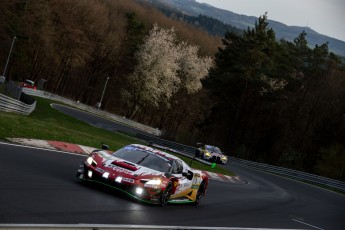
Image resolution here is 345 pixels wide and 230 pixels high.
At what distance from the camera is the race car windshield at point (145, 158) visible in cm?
1363

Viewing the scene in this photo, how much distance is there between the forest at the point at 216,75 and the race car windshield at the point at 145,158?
33.3 meters

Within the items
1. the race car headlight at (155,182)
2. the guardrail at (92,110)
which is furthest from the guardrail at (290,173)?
the race car headlight at (155,182)

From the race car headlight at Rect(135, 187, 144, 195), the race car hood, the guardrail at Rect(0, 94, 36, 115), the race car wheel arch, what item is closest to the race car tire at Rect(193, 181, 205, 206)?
the race car wheel arch

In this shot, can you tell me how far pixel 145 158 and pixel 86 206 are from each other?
358cm

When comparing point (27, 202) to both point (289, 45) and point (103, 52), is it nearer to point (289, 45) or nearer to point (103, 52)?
point (289, 45)

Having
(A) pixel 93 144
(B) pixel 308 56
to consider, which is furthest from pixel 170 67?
(A) pixel 93 144

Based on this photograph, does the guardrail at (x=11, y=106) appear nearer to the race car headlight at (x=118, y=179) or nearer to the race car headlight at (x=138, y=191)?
the race car headlight at (x=118, y=179)

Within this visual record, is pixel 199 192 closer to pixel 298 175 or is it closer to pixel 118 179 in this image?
pixel 118 179

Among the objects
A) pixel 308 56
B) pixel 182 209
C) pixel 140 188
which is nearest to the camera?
pixel 140 188

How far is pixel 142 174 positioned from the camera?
12758 millimetres

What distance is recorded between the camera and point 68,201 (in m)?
10.5

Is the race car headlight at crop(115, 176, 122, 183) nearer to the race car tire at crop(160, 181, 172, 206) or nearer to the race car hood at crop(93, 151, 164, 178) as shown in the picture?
the race car hood at crop(93, 151, 164, 178)

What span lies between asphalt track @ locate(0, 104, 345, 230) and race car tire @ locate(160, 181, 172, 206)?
0.49 feet

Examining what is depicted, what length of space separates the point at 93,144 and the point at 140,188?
1256cm
